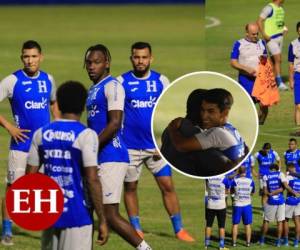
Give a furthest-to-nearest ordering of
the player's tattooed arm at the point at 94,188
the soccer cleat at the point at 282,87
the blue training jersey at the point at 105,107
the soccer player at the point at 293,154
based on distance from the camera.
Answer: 1. the soccer cleat at the point at 282,87
2. the soccer player at the point at 293,154
3. the blue training jersey at the point at 105,107
4. the player's tattooed arm at the point at 94,188

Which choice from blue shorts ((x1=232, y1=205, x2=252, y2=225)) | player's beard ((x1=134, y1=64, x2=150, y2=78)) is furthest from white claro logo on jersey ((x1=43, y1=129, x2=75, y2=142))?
player's beard ((x1=134, y1=64, x2=150, y2=78))

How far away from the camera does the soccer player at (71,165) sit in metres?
10.1

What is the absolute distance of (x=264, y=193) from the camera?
45.2 feet

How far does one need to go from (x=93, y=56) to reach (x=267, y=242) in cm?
305

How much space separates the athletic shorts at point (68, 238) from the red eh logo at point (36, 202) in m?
0.10

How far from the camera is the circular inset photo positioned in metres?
11.8

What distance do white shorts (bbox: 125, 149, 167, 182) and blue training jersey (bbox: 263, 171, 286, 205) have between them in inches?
43.4

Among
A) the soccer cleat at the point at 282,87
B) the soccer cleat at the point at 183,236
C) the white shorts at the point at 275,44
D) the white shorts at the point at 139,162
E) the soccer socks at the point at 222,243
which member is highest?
the white shorts at the point at 275,44

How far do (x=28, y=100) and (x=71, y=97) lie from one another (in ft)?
11.1

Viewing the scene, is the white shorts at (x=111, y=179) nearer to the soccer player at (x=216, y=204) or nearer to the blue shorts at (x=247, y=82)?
the soccer player at (x=216, y=204)

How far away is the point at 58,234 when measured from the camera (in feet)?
34.3

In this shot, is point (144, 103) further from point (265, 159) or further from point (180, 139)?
point (180, 139)

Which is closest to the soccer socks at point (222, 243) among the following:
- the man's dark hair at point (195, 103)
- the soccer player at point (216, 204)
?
the soccer player at point (216, 204)

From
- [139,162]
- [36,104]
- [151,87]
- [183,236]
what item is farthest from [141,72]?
[183,236]
